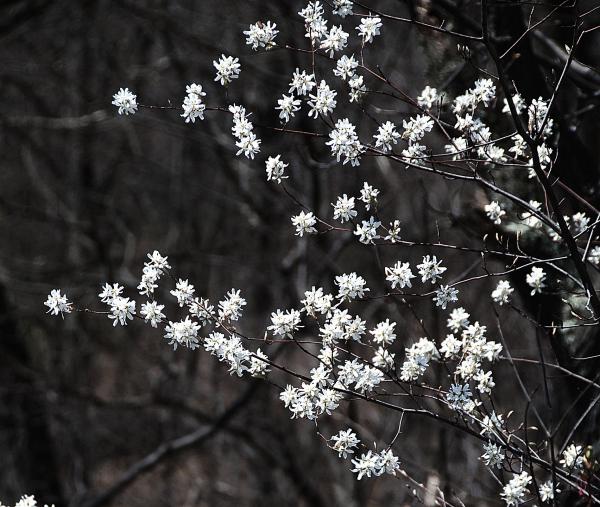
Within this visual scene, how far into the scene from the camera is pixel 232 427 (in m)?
6.59

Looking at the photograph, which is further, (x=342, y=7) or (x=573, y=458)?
(x=573, y=458)

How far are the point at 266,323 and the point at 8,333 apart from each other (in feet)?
16.7

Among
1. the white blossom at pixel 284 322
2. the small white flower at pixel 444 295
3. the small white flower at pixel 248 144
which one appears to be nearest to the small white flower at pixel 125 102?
the small white flower at pixel 248 144

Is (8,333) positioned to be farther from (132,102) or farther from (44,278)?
(132,102)

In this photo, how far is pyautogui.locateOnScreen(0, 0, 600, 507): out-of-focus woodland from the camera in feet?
21.2

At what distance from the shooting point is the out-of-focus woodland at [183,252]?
21.2 ft

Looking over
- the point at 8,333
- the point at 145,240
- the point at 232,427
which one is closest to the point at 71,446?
the point at 8,333

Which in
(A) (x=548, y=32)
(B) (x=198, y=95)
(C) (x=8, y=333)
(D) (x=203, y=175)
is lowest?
(B) (x=198, y=95)

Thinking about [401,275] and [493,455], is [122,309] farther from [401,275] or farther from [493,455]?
[493,455]

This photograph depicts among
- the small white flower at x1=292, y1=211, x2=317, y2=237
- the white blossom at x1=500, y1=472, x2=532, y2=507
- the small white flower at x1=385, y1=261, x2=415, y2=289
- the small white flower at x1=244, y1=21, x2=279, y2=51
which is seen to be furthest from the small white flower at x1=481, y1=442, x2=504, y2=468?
the small white flower at x1=244, y1=21, x2=279, y2=51

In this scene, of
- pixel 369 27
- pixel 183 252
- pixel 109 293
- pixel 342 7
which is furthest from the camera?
pixel 183 252

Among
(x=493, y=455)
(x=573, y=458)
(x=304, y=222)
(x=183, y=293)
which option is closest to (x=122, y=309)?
(x=183, y=293)

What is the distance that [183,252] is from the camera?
7.29 meters

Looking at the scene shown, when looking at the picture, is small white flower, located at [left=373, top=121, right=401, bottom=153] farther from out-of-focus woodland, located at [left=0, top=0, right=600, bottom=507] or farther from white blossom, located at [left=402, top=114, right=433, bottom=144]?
out-of-focus woodland, located at [left=0, top=0, right=600, bottom=507]
